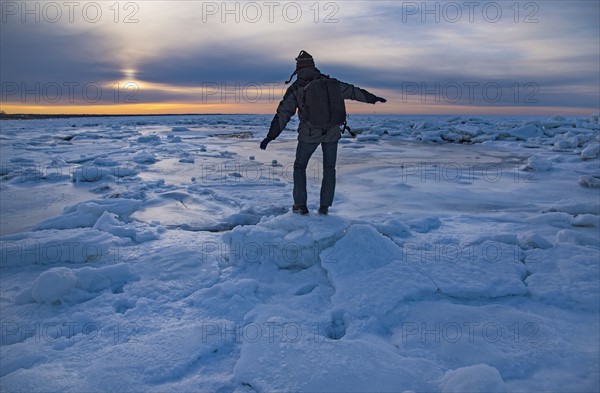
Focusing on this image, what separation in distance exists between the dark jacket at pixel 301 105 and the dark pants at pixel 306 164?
73 millimetres

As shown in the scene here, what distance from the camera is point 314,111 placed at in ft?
10.2

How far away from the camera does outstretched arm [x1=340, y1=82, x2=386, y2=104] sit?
10.7 feet

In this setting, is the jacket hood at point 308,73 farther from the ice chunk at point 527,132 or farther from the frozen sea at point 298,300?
the ice chunk at point 527,132

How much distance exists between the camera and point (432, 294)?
2.48 metres

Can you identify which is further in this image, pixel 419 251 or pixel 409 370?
pixel 419 251

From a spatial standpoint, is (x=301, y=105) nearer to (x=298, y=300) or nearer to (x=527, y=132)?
(x=298, y=300)

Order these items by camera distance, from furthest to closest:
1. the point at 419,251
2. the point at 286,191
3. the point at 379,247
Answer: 1. the point at 286,191
2. the point at 419,251
3. the point at 379,247

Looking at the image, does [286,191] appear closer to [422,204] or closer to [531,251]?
[422,204]

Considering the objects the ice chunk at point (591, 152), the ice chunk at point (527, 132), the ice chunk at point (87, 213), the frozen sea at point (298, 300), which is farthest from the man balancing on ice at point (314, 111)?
the ice chunk at point (527, 132)

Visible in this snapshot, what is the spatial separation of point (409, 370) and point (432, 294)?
2.74 feet

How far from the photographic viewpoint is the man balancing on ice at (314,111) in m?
3.10

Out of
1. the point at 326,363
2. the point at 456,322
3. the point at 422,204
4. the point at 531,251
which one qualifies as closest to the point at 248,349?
the point at 326,363

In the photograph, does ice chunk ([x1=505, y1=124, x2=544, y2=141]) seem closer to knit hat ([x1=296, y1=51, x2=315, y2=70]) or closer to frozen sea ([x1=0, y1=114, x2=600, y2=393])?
frozen sea ([x1=0, y1=114, x2=600, y2=393])

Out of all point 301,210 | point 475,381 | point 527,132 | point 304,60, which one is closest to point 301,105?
point 304,60
